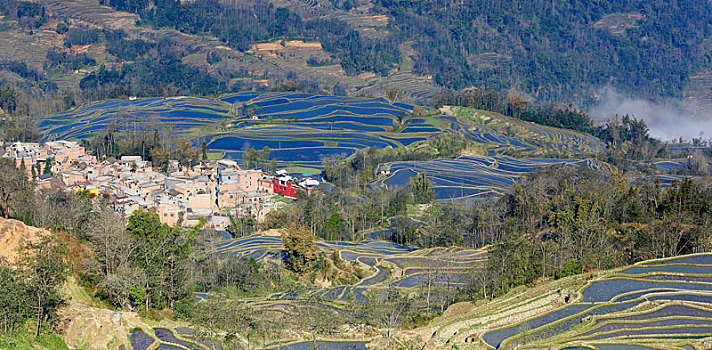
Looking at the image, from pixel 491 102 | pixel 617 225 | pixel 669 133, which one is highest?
pixel 617 225

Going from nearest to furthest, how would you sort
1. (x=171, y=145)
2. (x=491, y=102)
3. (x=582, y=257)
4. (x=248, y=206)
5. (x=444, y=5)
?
(x=582, y=257) → (x=248, y=206) → (x=171, y=145) → (x=491, y=102) → (x=444, y=5)

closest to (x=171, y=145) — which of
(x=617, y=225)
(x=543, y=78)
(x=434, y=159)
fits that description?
(x=434, y=159)

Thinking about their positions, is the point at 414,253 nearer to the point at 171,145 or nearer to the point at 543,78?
the point at 171,145

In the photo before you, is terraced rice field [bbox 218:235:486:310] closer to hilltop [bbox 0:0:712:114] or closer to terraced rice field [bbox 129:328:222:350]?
terraced rice field [bbox 129:328:222:350]

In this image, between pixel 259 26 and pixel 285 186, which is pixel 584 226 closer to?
pixel 285 186

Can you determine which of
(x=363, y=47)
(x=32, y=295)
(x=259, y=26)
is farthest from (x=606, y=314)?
(x=259, y=26)

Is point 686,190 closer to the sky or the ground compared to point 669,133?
closer to the sky

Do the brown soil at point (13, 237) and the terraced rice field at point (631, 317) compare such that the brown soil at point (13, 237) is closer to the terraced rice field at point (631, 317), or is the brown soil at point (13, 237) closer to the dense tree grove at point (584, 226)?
the terraced rice field at point (631, 317)
